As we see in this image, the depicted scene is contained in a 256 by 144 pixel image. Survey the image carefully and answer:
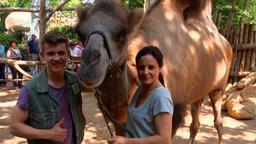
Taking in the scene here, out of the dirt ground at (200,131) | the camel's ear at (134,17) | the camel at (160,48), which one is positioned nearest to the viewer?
the camel at (160,48)

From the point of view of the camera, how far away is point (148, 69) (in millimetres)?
2334

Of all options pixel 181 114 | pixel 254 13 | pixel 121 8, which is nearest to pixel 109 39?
pixel 121 8

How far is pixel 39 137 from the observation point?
2.24 metres

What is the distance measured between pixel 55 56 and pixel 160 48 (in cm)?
198

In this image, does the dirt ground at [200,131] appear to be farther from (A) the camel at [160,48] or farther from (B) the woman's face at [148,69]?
(B) the woman's face at [148,69]

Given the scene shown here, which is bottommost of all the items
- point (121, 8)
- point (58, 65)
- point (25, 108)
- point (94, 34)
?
point (25, 108)

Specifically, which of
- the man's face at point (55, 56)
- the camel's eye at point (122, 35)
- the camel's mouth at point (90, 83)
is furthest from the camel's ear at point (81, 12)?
the man's face at point (55, 56)

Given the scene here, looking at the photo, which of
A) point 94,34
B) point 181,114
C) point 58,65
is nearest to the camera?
point 58,65

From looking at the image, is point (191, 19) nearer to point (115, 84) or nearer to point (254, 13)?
point (115, 84)

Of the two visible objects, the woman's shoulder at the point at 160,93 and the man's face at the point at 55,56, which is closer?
the woman's shoulder at the point at 160,93

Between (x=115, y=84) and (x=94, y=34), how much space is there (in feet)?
1.82

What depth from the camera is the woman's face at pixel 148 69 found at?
233 centimetres

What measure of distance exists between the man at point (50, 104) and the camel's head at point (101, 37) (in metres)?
0.20

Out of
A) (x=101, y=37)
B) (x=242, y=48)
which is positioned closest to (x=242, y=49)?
Result: (x=242, y=48)
